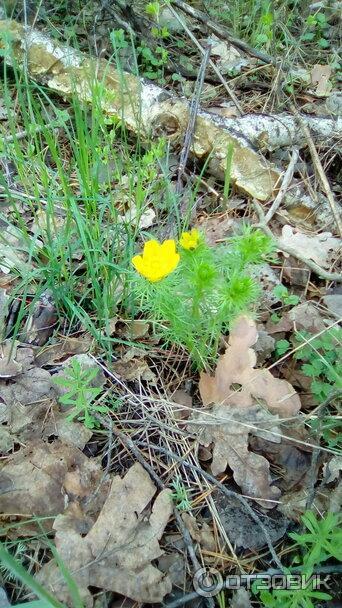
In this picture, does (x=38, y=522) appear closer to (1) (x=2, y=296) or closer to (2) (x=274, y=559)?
(2) (x=274, y=559)

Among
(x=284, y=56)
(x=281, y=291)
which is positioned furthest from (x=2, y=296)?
(x=284, y=56)

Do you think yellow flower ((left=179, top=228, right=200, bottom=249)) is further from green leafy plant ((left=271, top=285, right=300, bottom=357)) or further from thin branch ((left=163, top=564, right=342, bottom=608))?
thin branch ((left=163, top=564, right=342, bottom=608))

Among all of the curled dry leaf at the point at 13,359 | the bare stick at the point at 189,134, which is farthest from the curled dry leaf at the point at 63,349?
the bare stick at the point at 189,134

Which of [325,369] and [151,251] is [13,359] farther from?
[325,369]

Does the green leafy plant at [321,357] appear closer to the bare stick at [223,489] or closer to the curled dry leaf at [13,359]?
the bare stick at [223,489]

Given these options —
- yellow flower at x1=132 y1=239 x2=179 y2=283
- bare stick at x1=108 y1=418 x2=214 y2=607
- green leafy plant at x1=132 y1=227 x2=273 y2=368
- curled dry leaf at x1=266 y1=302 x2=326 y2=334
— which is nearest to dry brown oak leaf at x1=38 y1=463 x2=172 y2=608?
bare stick at x1=108 y1=418 x2=214 y2=607

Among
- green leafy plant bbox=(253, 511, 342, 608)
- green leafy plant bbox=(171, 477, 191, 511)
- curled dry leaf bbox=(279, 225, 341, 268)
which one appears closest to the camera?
green leafy plant bbox=(253, 511, 342, 608)

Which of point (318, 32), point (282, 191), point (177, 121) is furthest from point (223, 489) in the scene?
point (318, 32)
